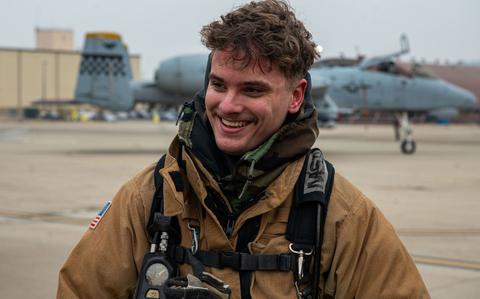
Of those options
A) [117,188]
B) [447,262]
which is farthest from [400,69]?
[447,262]

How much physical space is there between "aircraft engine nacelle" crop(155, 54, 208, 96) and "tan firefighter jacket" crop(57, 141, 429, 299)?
22.5 m

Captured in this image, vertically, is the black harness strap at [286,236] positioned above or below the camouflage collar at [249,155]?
below

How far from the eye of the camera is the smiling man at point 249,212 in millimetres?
2301

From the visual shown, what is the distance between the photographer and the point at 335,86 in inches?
1203

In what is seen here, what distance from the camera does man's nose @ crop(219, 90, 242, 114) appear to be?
7.69 ft

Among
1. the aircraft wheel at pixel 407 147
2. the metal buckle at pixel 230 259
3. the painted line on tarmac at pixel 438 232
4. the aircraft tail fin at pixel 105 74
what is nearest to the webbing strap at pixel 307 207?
the metal buckle at pixel 230 259

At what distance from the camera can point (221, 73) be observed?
233 centimetres

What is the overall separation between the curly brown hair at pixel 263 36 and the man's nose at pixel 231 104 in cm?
11

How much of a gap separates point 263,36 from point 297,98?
307 millimetres

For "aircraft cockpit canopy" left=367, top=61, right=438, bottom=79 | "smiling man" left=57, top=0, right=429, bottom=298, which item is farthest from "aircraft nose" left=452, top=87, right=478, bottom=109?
"smiling man" left=57, top=0, right=429, bottom=298

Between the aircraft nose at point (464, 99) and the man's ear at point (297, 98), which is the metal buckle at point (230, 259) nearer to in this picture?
the man's ear at point (297, 98)

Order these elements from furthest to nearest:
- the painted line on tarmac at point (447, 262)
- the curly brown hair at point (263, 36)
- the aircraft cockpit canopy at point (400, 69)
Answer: the aircraft cockpit canopy at point (400, 69) → the painted line on tarmac at point (447, 262) → the curly brown hair at point (263, 36)

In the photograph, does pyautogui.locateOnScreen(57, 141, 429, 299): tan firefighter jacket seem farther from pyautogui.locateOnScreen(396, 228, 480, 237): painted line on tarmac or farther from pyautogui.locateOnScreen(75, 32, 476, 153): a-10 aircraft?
pyautogui.locateOnScreen(75, 32, 476, 153): a-10 aircraft

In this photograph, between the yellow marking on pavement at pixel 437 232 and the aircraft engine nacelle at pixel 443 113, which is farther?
A: the aircraft engine nacelle at pixel 443 113
